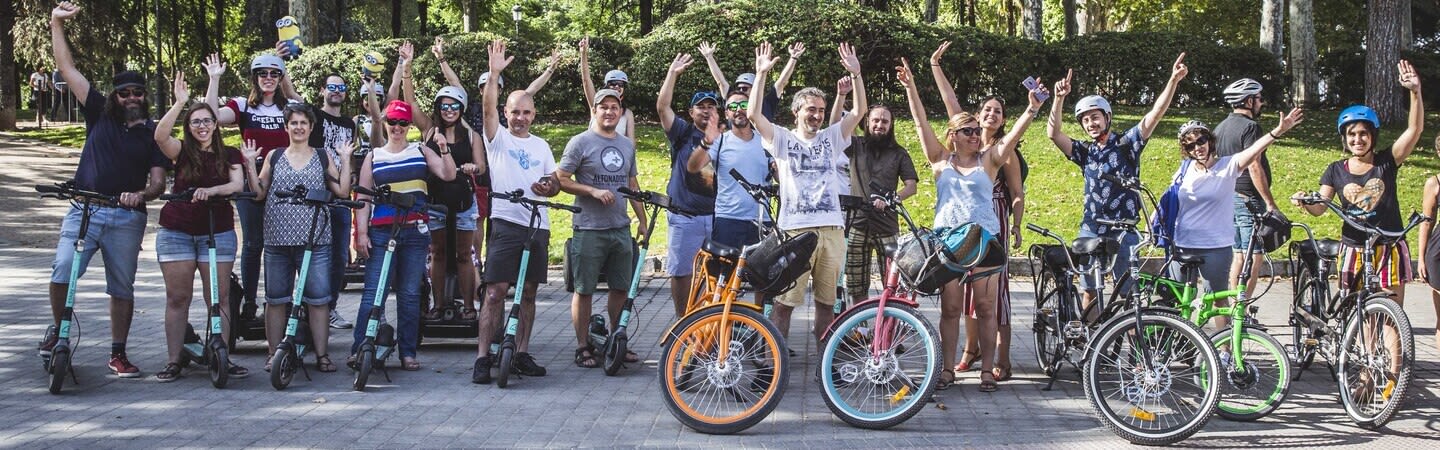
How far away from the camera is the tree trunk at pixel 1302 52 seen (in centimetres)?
2436

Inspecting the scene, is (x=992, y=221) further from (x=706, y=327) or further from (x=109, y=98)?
(x=109, y=98)

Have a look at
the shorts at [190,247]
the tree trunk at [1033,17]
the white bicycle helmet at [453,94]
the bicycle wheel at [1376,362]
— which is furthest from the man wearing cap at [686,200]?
the tree trunk at [1033,17]

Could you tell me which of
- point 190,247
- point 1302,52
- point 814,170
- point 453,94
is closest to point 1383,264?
point 814,170

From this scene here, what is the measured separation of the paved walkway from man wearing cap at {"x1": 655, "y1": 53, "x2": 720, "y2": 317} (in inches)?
26.0

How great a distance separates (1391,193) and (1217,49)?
1560 cm

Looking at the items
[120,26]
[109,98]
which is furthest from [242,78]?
[109,98]

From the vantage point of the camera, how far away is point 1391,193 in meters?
7.96

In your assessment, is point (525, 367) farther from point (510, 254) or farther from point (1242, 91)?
point (1242, 91)

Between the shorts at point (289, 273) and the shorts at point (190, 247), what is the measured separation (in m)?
0.24

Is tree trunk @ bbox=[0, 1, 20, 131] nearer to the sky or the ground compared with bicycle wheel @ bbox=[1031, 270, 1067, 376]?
nearer to the sky

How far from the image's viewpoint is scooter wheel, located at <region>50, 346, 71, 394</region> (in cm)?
684

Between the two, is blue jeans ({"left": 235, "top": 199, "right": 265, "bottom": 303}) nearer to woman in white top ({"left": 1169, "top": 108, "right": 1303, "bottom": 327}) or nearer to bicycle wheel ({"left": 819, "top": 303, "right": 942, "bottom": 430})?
bicycle wheel ({"left": 819, "top": 303, "right": 942, "bottom": 430})

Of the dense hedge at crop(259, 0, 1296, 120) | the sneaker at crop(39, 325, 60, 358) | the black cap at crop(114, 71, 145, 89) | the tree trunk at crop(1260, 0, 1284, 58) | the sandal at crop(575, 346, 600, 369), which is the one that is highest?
the tree trunk at crop(1260, 0, 1284, 58)

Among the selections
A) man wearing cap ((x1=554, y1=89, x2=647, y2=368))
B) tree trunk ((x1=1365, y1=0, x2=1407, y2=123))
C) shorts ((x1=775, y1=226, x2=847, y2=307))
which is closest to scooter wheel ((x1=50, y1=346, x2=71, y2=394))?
man wearing cap ((x1=554, y1=89, x2=647, y2=368))
